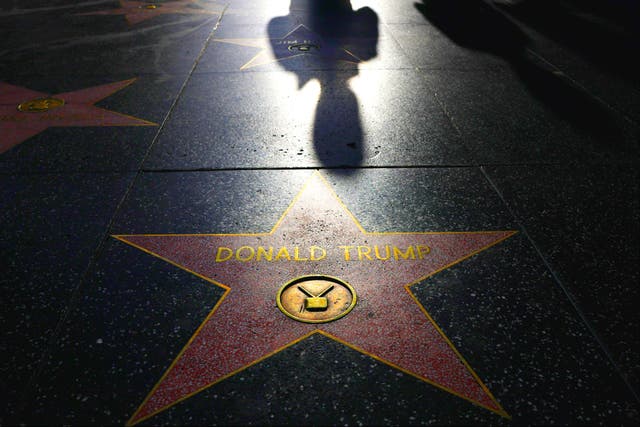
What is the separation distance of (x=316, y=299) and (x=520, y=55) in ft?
17.5

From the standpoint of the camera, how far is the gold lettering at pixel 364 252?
110 inches

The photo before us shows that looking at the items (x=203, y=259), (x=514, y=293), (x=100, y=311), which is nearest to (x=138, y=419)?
(x=100, y=311)

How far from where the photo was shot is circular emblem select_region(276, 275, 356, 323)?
2.42m

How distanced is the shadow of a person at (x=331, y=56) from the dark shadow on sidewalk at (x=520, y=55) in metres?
1.27

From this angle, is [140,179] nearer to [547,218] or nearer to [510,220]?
[510,220]

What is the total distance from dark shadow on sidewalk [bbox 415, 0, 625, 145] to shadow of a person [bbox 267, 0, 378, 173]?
127 centimetres

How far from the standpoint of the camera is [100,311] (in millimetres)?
2447

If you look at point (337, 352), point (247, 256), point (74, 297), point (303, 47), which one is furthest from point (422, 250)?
point (303, 47)

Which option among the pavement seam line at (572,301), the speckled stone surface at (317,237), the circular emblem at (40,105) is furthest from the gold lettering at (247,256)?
the circular emblem at (40,105)

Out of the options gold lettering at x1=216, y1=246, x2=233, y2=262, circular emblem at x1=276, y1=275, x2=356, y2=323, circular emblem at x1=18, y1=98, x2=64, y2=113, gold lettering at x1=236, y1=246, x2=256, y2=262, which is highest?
circular emblem at x1=276, y1=275, x2=356, y2=323

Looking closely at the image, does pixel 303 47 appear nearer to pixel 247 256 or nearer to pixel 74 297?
pixel 247 256

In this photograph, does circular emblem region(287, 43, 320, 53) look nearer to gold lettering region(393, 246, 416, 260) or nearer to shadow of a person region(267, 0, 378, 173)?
shadow of a person region(267, 0, 378, 173)

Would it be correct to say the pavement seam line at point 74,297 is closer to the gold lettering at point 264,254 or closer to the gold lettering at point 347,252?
the gold lettering at point 264,254

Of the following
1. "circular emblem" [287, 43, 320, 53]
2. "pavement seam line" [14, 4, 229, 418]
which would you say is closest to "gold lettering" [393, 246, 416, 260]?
"pavement seam line" [14, 4, 229, 418]
